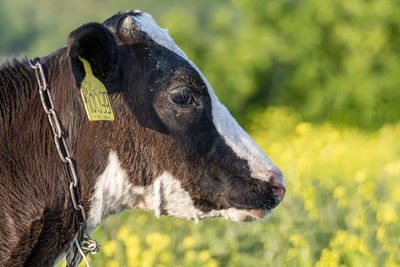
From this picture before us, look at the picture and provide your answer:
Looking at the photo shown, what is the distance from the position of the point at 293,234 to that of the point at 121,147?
2.59 meters

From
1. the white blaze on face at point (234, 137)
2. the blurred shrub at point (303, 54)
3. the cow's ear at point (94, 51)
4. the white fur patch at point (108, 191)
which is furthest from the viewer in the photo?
the blurred shrub at point (303, 54)

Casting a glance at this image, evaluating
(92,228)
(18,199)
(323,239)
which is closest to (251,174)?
(92,228)

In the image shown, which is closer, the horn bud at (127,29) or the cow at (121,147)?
the cow at (121,147)

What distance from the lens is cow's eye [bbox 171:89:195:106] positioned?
2.44m

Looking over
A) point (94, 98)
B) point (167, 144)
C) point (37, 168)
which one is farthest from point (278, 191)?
point (37, 168)

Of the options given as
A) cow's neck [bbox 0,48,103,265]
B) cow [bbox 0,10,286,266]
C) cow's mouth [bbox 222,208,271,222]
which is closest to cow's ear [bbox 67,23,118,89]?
cow [bbox 0,10,286,266]

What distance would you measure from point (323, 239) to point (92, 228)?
2.94 m

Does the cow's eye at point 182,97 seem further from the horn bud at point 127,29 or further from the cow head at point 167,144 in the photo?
the horn bud at point 127,29

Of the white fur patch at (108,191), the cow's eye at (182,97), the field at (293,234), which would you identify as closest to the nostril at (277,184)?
the cow's eye at (182,97)

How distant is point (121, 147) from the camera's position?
A: 7.73 ft

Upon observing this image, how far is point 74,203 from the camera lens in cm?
229

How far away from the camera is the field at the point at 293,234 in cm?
421

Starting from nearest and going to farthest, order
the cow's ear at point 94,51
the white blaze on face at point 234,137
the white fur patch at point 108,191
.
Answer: the cow's ear at point 94,51 → the white fur patch at point 108,191 → the white blaze on face at point 234,137

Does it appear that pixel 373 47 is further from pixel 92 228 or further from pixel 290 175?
pixel 92 228
